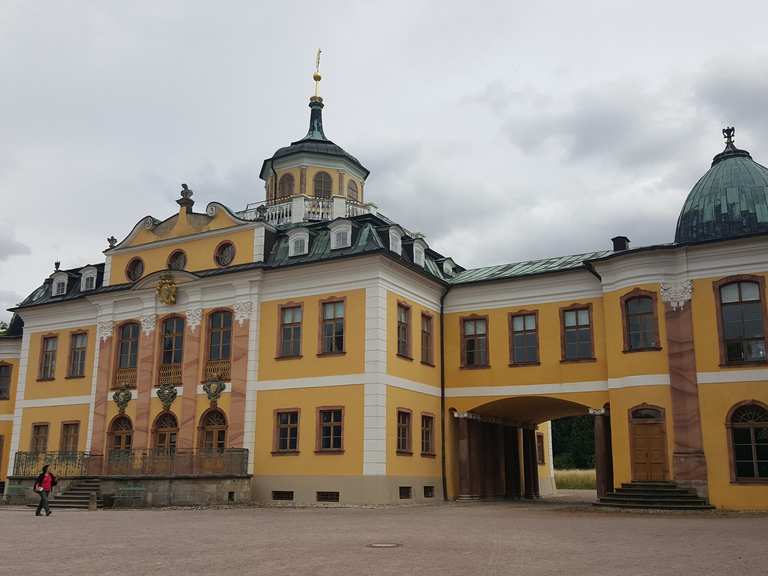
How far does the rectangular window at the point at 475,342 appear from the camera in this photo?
31.4 metres

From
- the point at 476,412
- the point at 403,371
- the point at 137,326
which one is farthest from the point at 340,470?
the point at 137,326

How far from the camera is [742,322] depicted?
84.1 feet

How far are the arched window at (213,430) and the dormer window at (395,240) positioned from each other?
8.83 metres

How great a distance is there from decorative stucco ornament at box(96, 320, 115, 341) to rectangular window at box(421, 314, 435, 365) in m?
13.1

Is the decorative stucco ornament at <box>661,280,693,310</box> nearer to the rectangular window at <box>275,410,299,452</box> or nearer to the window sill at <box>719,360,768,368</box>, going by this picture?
the window sill at <box>719,360,768,368</box>

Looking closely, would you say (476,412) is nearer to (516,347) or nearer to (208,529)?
(516,347)

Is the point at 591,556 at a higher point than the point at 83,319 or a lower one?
lower

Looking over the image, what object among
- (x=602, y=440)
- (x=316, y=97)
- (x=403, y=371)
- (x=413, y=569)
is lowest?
(x=413, y=569)

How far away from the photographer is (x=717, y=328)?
84.5 ft

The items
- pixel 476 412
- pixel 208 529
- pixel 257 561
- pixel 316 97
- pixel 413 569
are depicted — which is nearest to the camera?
pixel 413 569

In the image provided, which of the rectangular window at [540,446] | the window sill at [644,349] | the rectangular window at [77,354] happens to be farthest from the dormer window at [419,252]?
the rectangular window at [77,354]

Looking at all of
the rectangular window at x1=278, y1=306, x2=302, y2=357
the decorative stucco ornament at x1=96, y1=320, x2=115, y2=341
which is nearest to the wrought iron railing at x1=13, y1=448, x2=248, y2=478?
the rectangular window at x1=278, y1=306, x2=302, y2=357

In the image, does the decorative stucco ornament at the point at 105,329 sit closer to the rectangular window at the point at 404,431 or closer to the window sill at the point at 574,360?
the rectangular window at the point at 404,431

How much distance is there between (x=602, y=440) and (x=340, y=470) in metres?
8.89
